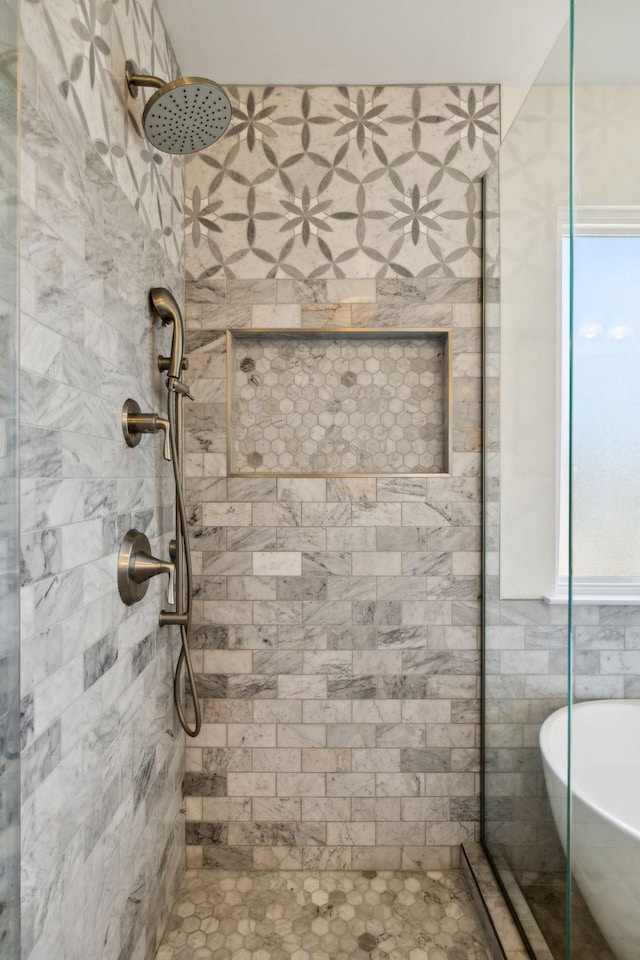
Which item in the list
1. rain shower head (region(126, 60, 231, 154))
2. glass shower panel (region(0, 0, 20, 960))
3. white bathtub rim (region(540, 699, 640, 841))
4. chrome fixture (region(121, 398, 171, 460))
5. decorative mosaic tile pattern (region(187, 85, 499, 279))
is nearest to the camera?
glass shower panel (region(0, 0, 20, 960))

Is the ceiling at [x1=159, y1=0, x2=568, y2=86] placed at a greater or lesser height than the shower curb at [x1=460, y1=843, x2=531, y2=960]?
greater

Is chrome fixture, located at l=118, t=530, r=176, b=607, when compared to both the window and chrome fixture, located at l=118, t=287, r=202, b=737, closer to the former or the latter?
chrome fixture, located at l=118, t=287, r=202, b=737

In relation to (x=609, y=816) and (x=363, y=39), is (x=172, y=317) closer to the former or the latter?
(x=363, y=39)

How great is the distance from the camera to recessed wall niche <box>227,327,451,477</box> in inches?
66.3

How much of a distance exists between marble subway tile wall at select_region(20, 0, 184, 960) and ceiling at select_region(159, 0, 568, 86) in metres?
0.18

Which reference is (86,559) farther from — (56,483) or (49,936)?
(49,936)

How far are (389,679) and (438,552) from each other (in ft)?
1.39

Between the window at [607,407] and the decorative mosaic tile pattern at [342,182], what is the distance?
30.6 inches

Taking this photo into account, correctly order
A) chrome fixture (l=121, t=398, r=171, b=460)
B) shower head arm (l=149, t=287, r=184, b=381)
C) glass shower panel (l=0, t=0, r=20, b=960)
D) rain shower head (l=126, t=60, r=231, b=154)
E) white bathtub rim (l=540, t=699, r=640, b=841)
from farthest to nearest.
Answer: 1. shower head arm (l=149, t=287, r=184, b=381)
2. chrome fixture (l=121, t=398, r=171, b=460)
3. rain shower head (l=126, t=60, r=231, b=154)
4. white bathtub rim (l=540, t=699, r=640, b=841)
5. glass shower panel (l=0, t=0, r=20, b=960)

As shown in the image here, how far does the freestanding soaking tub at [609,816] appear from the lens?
0.87 m

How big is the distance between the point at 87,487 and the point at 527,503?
107 centimetres

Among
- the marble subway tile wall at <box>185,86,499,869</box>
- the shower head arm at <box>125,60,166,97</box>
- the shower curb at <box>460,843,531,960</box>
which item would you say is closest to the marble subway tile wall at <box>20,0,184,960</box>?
the shower head arm at <box>125,60,166,97</box>

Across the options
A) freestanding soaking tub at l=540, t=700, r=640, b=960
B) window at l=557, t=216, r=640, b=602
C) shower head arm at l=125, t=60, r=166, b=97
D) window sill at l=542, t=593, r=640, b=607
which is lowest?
freestanding soaking tub at l=540, t=700, r=640, b=960

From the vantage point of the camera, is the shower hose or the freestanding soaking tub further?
the shower hose
